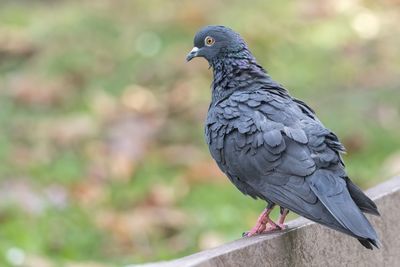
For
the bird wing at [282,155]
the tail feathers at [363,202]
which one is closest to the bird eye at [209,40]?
the bird wing at [282,155]

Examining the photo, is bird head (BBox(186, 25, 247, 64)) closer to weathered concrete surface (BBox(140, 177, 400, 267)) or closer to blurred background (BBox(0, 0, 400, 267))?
weathered concrete surface (BBox(140, 177, 400, 267))

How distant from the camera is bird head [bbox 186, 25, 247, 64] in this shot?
16.2ft

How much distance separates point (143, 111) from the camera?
9.06 meters

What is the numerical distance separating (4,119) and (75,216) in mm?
2290

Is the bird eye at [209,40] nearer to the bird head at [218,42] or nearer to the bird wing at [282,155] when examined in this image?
the bird head at [218,42]

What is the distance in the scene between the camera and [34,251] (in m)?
6.59

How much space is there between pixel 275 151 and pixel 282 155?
0.03 m

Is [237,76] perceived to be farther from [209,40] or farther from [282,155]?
[282,155]

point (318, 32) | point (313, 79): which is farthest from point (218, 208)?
point (318, 32)

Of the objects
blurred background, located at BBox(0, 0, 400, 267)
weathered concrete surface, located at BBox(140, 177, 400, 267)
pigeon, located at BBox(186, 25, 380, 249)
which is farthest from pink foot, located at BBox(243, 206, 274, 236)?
blurred background, located at BBox(0, 0, 400, 267)

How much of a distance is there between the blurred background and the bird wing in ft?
6.86

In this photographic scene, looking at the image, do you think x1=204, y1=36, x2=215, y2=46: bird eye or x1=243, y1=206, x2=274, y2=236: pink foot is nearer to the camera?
x1=243, y1=206, x2=274, y2=236: pink foot

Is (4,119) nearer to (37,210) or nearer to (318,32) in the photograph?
(37,210)

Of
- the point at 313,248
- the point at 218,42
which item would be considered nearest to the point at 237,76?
the point at 218,42
